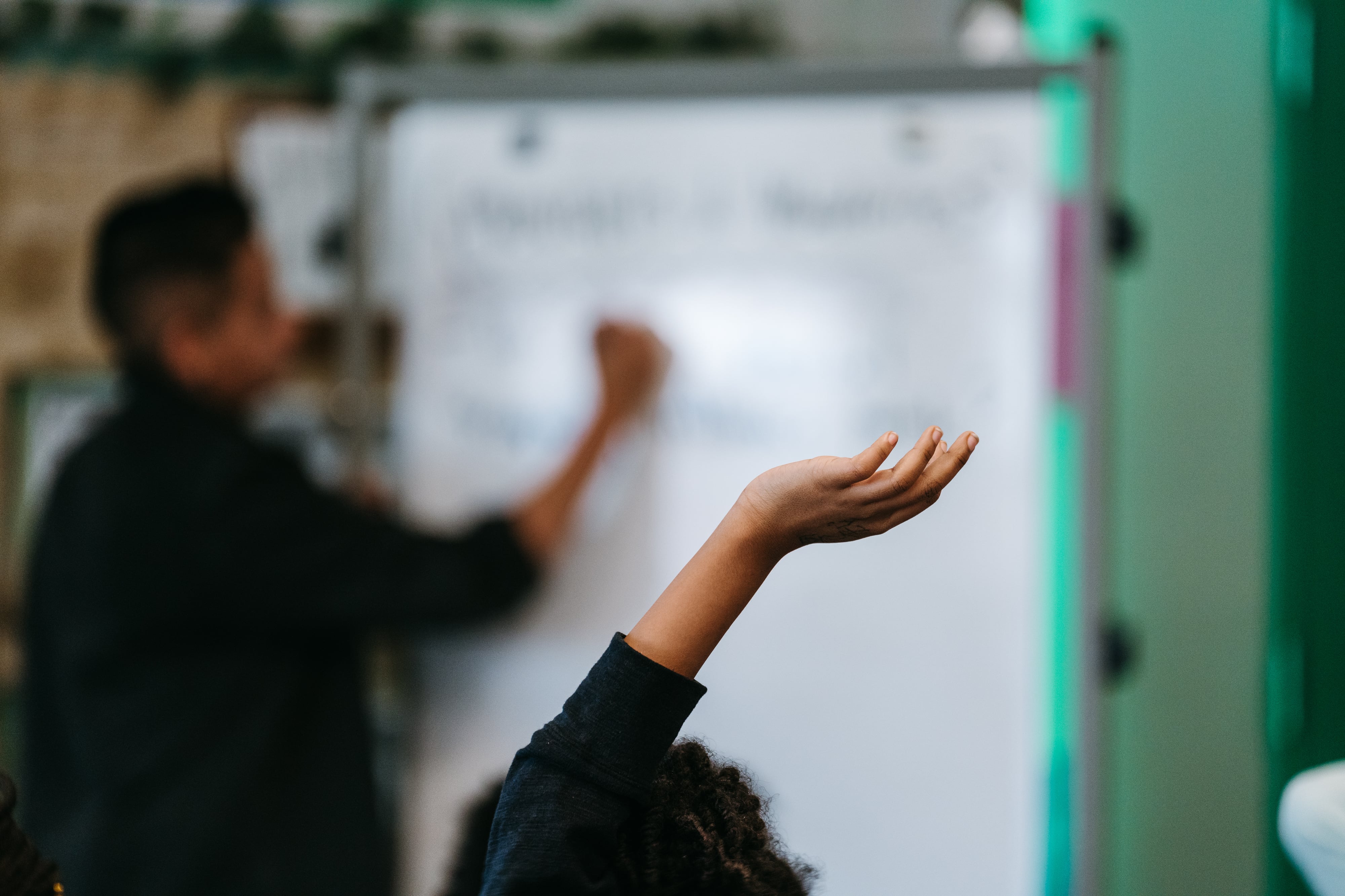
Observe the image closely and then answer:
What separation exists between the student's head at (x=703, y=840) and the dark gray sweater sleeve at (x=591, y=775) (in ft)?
0.08

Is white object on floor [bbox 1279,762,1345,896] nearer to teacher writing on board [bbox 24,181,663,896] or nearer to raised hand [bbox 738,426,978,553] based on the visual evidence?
raised hand [bbox 738,426,978,553]

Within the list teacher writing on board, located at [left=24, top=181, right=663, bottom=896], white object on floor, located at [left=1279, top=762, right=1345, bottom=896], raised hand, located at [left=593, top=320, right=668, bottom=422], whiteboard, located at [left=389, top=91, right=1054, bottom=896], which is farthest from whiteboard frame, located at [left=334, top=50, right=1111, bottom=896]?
white object on floor, located at [left=1279, top=762, right=1345, bottom=896]

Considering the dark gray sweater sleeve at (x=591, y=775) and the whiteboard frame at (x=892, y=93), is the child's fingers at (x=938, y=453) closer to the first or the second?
the dark gray sweater sleeve at (x=591, y=775)

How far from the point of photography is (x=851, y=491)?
48 cm

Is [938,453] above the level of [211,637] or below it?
above

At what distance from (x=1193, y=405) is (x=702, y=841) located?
1350mm

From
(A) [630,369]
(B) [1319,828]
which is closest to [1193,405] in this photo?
(A) [630,369]

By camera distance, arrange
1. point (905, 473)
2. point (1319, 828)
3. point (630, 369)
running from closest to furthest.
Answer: point (905, 473), point (1319, 828), point (630, 369)

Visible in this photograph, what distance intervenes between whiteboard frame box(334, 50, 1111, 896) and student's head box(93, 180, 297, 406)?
13cm

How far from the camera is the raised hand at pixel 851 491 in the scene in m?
0.48

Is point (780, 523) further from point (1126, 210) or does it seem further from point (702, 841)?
point (1126, 210)

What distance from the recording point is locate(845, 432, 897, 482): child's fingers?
473 mm

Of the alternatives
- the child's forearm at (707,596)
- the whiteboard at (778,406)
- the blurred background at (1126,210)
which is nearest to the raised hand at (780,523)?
the child's forearm at (707,596)

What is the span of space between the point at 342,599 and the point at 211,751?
0.22 m
